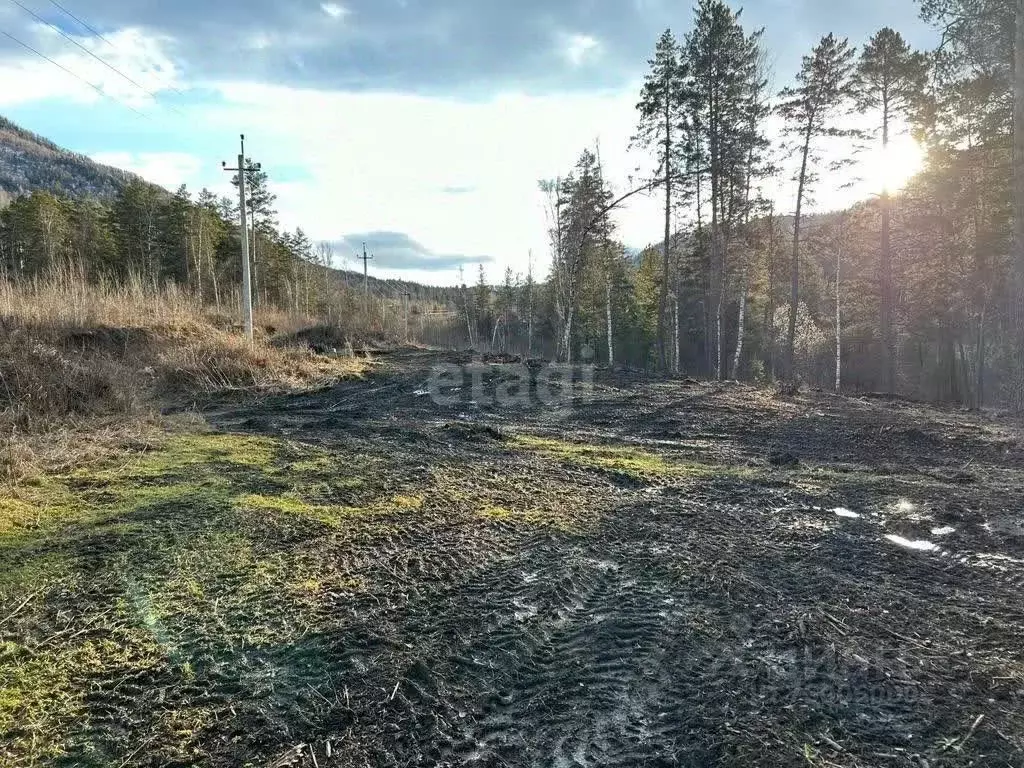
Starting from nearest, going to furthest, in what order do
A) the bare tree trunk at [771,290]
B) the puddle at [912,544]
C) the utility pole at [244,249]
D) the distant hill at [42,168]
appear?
the puddle at [912,544]
the utility pole at [244,249]
the bare tree trunk at [771,290]
the distant hill at [42,168]

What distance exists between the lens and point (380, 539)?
3289 mm

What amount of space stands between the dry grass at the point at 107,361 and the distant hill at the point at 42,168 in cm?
14817

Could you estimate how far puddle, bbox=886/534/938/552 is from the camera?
3285mm

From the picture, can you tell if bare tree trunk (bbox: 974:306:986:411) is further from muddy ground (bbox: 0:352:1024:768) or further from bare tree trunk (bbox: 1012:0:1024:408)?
muddy ground (bbox: 0:352:1024:768)

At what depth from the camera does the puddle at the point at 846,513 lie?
390 cm

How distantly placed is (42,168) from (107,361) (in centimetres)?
19627

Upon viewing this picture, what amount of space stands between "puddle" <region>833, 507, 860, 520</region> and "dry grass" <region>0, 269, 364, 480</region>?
5.63 m

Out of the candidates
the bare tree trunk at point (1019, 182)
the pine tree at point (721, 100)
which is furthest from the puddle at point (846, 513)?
the pine tree at point (721, 100)

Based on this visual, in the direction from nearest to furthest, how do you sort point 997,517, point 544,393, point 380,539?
point 380,539
point 997,517
point 544,393

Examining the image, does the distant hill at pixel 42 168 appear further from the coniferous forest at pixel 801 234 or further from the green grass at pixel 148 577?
the green grass at pixel 148 577

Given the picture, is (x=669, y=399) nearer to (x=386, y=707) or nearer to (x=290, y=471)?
(x=290, y=471)

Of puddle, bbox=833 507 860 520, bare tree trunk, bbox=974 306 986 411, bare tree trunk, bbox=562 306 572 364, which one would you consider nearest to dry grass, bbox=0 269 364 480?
puddle, bbox=833 507 860 520

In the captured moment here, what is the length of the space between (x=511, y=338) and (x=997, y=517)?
49.5 metres

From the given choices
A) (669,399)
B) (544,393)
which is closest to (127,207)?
(544,393)
